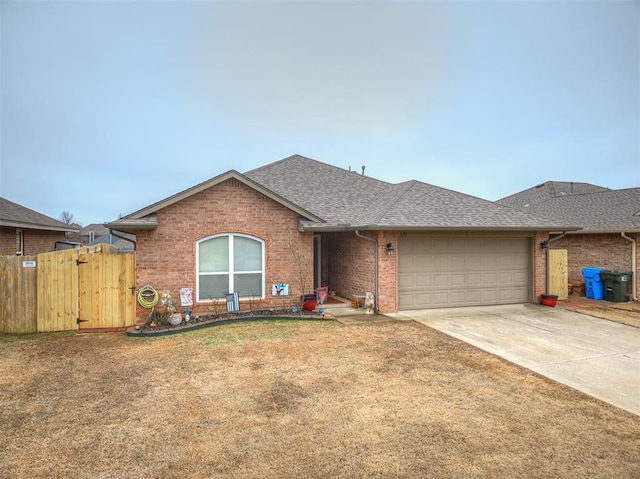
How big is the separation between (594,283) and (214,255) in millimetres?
13709

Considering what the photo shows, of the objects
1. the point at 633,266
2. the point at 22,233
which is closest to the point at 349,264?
the point at 633,266

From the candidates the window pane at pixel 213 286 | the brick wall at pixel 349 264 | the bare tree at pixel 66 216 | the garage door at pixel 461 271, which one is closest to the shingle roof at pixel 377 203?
the garage door at pixel 461 271

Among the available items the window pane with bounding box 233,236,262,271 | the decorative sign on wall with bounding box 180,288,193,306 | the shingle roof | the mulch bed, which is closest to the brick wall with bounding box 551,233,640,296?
the shingle roof

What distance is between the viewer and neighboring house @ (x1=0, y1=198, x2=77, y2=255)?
532 inches

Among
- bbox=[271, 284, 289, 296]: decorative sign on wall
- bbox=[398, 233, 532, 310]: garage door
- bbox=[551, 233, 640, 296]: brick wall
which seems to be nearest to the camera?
bbox=[271, 284, 289, 296]: decorative sign on wall

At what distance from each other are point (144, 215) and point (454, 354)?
7.87 m

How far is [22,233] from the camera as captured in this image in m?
15.3

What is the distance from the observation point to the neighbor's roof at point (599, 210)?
1327cm

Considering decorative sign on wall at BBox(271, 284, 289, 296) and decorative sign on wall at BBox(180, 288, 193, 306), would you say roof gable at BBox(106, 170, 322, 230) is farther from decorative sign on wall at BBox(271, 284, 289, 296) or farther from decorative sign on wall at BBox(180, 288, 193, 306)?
decorative sign on wall at BBox(271, 284, 289, 296)

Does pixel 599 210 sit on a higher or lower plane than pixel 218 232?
higher

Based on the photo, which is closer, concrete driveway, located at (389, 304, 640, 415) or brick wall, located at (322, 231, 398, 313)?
concrete driveway, located at (389, 304, 640, 415)

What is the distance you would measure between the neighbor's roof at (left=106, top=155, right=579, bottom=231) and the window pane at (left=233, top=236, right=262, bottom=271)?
1.46 meters

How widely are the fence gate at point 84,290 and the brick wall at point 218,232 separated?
14.8 inches

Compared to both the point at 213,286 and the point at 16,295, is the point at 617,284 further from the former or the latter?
the point at 16,295
